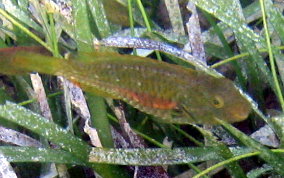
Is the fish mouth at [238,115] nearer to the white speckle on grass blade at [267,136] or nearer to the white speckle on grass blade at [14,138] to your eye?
the white speckle on grass blade at [267,136]

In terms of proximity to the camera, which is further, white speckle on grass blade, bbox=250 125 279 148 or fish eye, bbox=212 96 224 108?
white speckle on grass blade, bbox=250 125 279 148

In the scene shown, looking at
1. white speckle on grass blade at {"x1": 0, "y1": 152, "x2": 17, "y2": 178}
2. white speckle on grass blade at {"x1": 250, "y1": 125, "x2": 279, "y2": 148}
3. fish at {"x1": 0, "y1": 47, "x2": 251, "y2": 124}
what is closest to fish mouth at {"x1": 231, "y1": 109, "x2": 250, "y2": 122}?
fish at {"x1": 0, "y1": 47, "x2": 251, "y2": 124}

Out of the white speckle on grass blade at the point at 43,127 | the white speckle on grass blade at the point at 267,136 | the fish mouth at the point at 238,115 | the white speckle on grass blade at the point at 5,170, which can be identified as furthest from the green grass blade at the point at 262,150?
the white speckle on grass blade at the point at 5,170

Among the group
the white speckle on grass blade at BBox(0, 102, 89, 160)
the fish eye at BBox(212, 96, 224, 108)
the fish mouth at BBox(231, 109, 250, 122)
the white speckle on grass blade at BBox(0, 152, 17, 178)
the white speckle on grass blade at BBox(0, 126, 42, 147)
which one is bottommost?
the white speckle on grass blade at BBox(0, 152, 17, 178)

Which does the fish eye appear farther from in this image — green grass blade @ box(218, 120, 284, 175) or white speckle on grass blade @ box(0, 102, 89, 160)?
white speckle on grass blade @ box(0, 102, 89, 160)

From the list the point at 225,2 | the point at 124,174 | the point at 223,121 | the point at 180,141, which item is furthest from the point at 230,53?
the point at 124,174

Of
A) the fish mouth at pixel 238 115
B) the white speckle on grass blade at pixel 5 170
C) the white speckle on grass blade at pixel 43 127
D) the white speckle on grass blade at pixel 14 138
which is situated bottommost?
the white speckle on grass blade at pixel 5 170

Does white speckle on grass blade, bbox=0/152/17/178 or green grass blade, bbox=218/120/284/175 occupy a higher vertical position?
green grass blade, bbox=218/120/284/175

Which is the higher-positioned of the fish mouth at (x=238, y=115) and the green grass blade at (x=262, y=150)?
the fish mouth at (x=238, y=115)
